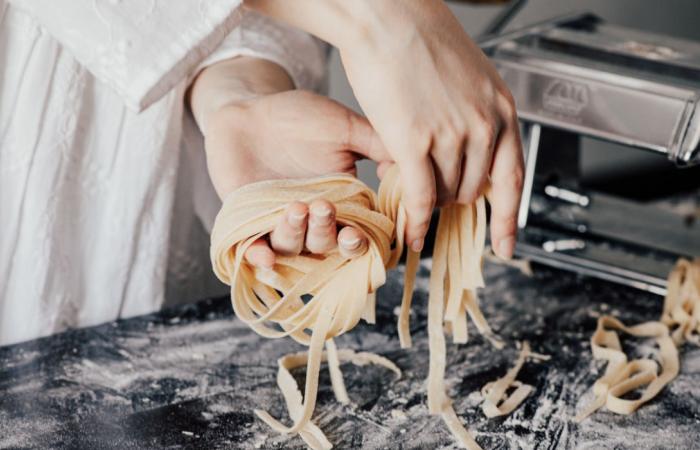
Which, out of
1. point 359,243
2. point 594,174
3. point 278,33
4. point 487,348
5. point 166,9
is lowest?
point 594,174

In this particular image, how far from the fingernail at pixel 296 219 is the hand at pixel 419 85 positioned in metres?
0.11

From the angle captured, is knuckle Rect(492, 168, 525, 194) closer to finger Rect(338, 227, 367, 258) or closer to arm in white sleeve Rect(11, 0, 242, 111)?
finger Rect(338, 227, 367, 258)

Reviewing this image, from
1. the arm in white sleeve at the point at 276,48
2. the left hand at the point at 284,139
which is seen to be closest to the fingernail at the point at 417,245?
the left hand at the point at 284,139

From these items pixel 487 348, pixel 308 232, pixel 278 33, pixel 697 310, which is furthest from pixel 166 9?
pixel 697 310

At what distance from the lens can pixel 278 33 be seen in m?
1.42

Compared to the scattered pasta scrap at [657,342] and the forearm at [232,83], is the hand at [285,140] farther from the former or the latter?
the scattered pasta scrap at [657,342]

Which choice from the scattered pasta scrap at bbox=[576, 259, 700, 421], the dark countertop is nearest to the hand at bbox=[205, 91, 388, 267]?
the dark countertop

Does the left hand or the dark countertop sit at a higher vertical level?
the left hand

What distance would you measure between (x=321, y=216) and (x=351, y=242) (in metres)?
0.06

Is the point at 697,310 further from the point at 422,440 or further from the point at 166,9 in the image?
the point at 166,9

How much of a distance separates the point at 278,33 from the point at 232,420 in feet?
1.95

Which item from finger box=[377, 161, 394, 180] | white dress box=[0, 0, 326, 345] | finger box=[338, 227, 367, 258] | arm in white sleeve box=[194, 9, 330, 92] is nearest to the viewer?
finger box=[338, 227, 367, 258]

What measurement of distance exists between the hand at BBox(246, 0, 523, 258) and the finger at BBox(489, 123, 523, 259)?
0.04 feet

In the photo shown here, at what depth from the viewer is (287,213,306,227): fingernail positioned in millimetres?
970
